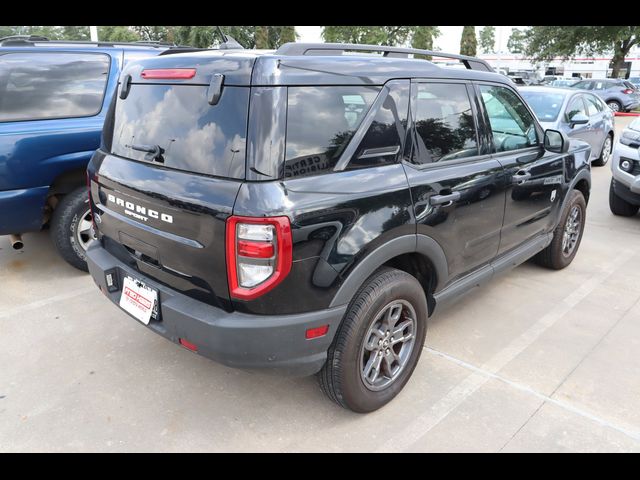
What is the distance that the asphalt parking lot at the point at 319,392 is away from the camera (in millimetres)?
2557

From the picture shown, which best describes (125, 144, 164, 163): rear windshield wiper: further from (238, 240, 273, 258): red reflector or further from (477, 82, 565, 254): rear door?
(477, 82, 565, 254): rear door

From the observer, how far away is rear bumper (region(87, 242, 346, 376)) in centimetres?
221

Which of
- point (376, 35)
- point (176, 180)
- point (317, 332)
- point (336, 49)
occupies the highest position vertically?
point (376, 35)

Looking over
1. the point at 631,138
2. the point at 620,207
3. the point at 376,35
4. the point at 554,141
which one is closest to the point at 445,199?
the point at 554,141

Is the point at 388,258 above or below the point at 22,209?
above

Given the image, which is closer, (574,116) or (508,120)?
(508,120)

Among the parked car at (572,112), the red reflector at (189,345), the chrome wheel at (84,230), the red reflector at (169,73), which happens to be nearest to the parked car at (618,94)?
the parked car at (572,112)

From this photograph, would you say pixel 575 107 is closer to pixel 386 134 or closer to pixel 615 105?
pixel 386 134

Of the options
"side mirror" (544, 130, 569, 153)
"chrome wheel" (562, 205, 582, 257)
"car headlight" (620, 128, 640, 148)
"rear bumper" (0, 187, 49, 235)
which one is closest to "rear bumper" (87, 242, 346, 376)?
"rear bumper" (0, 187, 49, 235)

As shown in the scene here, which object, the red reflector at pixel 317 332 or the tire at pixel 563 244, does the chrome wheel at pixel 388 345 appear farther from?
the tire at pixel 563 244

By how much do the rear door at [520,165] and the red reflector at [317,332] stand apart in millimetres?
1753

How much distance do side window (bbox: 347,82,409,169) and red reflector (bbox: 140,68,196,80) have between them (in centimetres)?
88

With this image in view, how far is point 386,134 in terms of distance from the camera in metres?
2.59

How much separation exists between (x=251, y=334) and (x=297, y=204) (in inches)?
23.7
